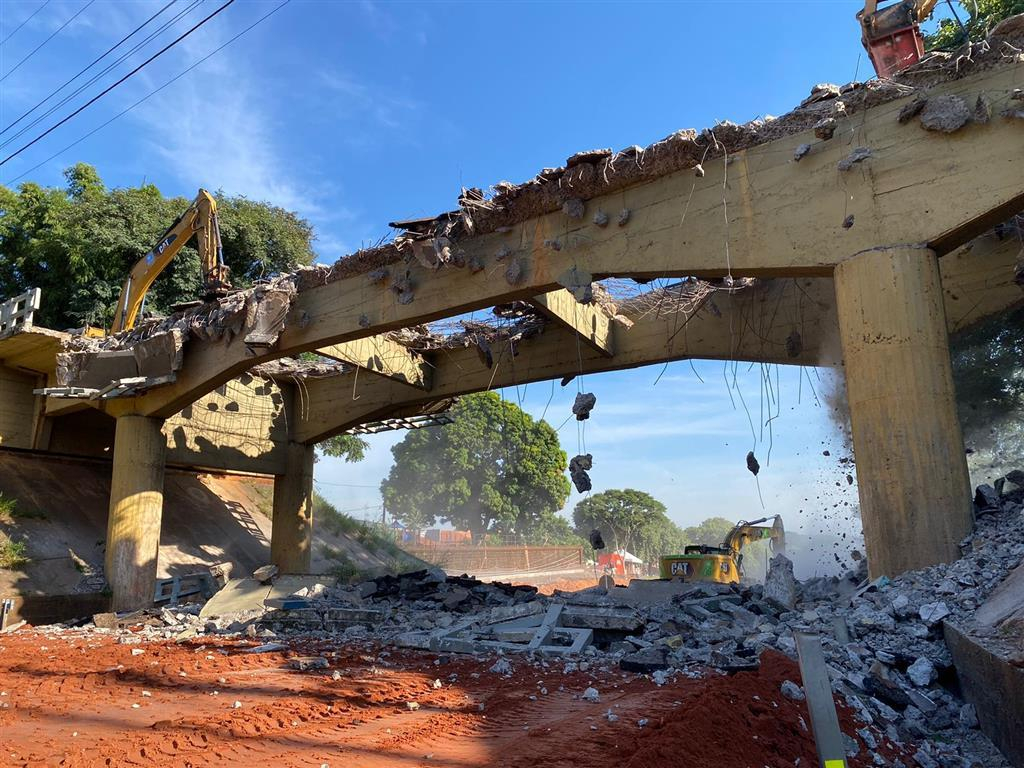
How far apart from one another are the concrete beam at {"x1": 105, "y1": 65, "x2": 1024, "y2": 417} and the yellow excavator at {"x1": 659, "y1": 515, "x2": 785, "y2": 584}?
8206 mm

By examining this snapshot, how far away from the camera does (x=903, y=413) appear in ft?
24.0

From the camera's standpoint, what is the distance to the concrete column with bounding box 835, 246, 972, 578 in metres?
7.05

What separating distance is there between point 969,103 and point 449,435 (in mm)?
50052

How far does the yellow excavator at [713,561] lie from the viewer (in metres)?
17.1

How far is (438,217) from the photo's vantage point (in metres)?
11.3

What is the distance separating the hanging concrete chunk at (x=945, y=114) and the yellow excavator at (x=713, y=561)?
10294 mm

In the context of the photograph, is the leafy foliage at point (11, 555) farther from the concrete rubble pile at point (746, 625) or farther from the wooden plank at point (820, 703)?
the wooden plank at point (820, 703)

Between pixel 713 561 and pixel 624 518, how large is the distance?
47.8m

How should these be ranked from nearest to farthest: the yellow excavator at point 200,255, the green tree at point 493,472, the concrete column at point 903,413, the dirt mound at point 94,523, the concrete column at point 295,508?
the concrete column at point 903,413 < the yellow excavator at point 200,255 < the dirt mound at point 94,523 < the concrete column at point 295,508 < the green tree at point 493,472

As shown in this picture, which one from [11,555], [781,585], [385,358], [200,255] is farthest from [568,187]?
[11,555]

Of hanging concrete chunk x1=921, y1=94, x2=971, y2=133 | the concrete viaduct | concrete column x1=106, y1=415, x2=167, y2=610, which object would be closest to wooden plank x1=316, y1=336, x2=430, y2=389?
the concrete viaduct

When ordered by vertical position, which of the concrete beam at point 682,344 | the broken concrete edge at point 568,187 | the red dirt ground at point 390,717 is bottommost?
the red dirt ground at point 390,717

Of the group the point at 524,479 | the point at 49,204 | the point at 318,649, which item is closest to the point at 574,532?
the point at 524,479

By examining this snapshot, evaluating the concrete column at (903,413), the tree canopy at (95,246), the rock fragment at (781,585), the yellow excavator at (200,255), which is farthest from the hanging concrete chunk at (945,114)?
the tree canopy at (95,246)
